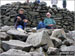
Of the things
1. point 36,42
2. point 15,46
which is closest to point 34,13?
point 36,42

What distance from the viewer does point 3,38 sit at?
6.52m

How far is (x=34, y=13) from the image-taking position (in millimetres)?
21938

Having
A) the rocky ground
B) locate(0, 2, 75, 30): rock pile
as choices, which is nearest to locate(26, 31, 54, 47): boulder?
the rocky ground

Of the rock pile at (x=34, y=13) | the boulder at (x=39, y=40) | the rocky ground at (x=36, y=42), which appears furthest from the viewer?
the rock pile at (x=34, y=13)

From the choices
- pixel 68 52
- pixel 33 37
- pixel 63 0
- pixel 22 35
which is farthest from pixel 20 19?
pixel 63 0

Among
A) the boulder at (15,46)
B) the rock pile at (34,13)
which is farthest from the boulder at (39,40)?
the rock pile at (34,13)

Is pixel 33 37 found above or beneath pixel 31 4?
above

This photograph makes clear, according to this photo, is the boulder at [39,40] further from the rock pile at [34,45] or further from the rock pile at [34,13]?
the rock pile at [34,13]

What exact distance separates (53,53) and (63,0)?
850 inches

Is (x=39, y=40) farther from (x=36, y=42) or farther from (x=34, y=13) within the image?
(x=34, y=13)

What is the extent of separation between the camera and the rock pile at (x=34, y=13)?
70.2 feet

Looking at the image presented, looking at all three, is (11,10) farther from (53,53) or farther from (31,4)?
(53,53)

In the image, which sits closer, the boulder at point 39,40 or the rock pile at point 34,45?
the rock pile at point 34,45

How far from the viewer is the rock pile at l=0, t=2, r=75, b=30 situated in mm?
21406
